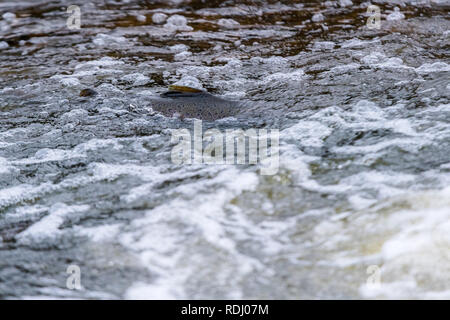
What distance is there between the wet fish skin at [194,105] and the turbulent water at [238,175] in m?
0.10

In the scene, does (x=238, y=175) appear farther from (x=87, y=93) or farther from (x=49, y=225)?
(x=87, y=93)

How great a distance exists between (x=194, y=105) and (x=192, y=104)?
0.03 metres

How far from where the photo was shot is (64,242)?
2641mm

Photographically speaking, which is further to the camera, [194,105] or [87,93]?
[87,93]

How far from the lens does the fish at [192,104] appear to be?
162 inches

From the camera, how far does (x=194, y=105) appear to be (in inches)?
166

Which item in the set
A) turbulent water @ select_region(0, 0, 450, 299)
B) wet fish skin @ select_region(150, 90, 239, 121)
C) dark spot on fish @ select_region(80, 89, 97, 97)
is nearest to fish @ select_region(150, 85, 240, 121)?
wet fish skin @ select_region(150, 90, 239, 121)

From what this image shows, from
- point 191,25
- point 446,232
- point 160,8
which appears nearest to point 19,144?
point 446,232

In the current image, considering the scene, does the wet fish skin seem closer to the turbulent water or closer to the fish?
the fish

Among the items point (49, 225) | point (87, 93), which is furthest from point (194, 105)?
point (49, 225)

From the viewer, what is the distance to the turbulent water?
2371 millimetres

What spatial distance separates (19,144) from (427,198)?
285 cm

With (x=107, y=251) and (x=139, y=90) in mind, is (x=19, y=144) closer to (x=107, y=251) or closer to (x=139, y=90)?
(x=139, y=90)

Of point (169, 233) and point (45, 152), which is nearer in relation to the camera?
point (169, 233)
